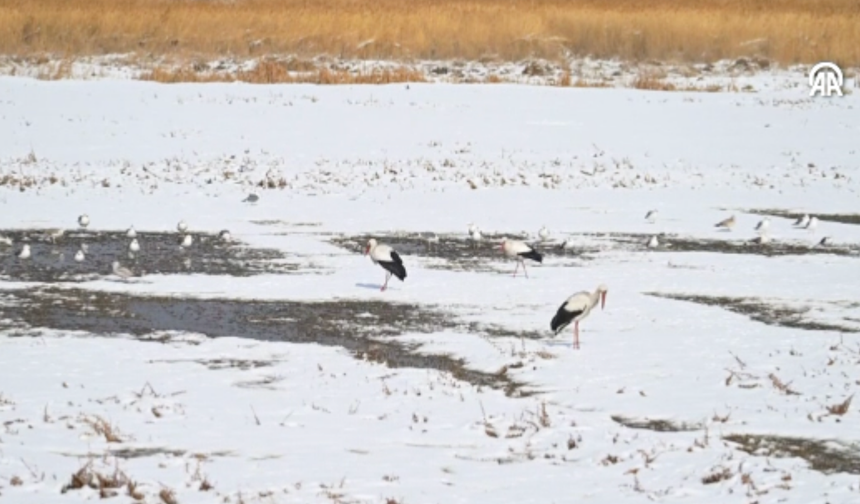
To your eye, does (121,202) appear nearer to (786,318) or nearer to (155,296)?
(155,296)

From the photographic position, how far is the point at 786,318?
14.5m

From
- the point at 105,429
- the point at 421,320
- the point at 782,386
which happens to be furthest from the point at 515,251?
the point at 105,429

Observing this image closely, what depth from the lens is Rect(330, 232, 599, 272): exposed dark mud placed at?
18.2 m

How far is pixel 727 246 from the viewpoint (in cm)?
1977

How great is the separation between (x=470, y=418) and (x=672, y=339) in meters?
3.61

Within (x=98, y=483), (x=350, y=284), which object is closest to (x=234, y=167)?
(x=350, y=284)

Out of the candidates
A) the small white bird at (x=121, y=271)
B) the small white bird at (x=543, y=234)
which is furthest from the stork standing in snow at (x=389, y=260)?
the small white bird at (x=543, y=234)

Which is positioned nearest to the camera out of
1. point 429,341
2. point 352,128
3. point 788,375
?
point 788,375

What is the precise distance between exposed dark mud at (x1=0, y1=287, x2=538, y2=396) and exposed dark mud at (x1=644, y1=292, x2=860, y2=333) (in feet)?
8.98

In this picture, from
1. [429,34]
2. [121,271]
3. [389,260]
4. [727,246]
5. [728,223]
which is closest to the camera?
[389,260]

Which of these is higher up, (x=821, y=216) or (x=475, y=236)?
(x=475, y=236)

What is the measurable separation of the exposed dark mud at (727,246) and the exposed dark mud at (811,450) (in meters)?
9.48

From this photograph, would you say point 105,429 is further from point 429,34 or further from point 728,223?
point 429,34

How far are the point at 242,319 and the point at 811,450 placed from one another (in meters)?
6.60
